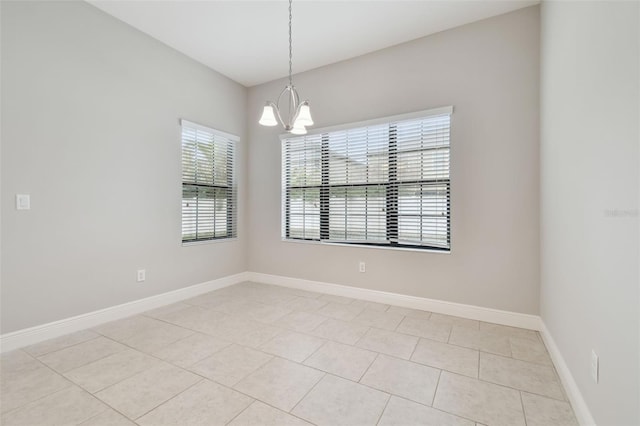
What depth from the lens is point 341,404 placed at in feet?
5.50

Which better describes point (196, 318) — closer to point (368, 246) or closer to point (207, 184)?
point (207, 184)

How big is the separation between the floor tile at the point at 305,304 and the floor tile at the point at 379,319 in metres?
0.53

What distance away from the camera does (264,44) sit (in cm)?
338
